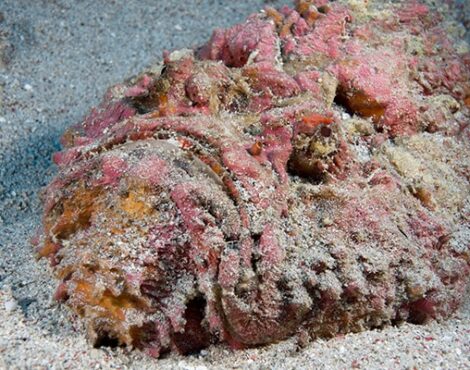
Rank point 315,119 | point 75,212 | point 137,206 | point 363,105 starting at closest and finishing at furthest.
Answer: point 137,206
point 75,212
point 315,119
point 363,105

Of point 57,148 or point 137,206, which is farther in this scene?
point 57,148

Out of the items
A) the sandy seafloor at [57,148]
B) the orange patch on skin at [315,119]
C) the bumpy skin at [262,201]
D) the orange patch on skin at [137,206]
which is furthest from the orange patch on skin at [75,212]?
the orange patch on skin at [315,119]

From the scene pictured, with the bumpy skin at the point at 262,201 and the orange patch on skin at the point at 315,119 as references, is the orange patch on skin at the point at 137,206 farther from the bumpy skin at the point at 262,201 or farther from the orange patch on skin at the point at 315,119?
the orange patch on skin at the point at 315,119

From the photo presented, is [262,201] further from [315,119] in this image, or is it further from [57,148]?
[57,148]

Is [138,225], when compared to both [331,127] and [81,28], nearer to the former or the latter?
[331,127]

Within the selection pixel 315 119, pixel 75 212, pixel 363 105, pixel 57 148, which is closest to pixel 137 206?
pixel 75 212

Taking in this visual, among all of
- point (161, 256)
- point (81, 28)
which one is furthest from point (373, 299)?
point (81, 28)
